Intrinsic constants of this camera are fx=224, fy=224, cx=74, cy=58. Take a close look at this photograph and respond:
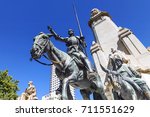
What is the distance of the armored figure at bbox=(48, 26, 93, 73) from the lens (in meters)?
7.39

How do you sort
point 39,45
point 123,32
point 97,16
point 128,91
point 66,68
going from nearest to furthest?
1. point 39,45
2. point 66,68
3. point 128,91
4. point 123,32
5. point 97,16

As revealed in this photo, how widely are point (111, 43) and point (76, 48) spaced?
1325 cm

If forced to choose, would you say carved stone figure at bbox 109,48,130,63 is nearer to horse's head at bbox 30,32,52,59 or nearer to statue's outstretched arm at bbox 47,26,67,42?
statue's outstretched arm at bbox 47,26,67,42

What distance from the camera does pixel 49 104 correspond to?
458 centimetres

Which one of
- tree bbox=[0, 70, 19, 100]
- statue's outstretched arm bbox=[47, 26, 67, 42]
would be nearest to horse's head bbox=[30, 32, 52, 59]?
statue's outstretched arm bbox=[47, 26, 67, 42]

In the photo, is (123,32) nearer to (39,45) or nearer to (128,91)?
(128,91)

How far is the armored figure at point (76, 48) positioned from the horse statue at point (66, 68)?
208 millimetres

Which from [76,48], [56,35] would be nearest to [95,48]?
[76,48]

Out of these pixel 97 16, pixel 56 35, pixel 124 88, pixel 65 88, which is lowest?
pixel 65 88

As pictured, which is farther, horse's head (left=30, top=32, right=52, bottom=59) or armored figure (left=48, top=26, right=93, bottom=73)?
armored figure (left=48, top=26, right=93, bottom=73)

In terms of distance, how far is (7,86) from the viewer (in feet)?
71.2

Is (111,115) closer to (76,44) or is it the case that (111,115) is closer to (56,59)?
(56,59)

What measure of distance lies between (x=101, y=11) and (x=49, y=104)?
20486 mm

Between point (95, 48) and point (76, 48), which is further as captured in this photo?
point (95, 48)
